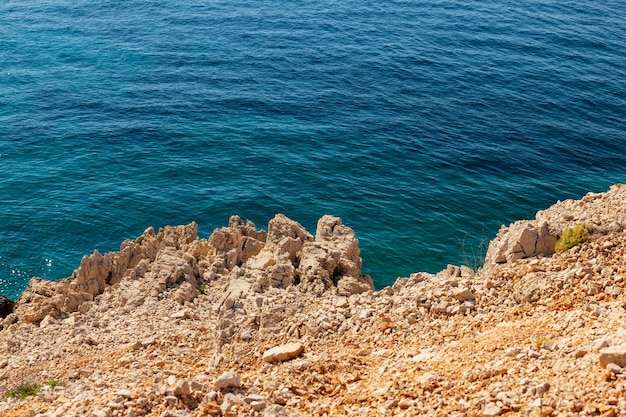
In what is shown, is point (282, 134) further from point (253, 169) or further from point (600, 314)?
point (600, 314)

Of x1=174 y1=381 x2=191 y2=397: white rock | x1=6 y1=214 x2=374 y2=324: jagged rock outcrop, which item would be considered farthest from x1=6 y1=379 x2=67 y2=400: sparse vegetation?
x1=174 y1=381 x2=191 y2=397: white rock

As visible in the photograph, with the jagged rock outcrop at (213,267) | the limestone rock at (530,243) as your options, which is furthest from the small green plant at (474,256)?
the limestone rock at (530,243)

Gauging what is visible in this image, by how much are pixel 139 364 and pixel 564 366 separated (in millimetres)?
12669

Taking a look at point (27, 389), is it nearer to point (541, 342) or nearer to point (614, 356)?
point (541, 342)

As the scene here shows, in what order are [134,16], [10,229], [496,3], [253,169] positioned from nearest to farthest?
[10,229] → [253,169] → [134,16] → [496,3]

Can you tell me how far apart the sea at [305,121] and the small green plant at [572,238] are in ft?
62.5

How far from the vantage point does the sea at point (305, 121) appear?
48344 millimetres

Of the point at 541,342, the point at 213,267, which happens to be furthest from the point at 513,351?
the point at 213,267

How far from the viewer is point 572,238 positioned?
846 inches

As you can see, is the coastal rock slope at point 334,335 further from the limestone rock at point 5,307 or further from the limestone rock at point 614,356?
the limestone rock at point 5,307

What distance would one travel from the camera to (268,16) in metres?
94.4

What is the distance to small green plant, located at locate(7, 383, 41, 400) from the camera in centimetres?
2112

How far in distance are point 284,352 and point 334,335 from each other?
6.08 feet

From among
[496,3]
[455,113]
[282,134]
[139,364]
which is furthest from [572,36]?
[139,364]
